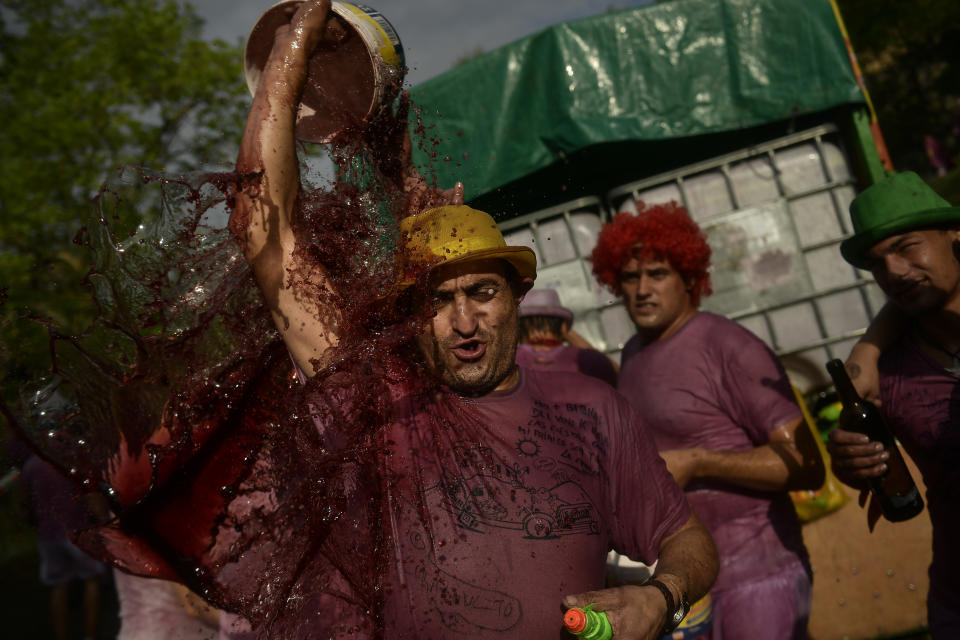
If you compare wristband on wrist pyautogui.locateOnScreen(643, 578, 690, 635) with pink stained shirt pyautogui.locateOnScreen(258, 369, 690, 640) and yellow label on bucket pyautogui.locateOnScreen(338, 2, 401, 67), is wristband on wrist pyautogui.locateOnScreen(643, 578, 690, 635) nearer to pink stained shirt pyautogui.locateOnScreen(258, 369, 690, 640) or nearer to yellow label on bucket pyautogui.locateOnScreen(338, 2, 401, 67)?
pink stained shirt pyautogui.locateOnScreen(258, 369, 690, 640)

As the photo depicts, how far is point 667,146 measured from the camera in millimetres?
7203

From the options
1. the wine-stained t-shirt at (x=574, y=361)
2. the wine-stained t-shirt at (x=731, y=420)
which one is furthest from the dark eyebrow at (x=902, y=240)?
the wine-stained t-shirt at (x=574, y=361)

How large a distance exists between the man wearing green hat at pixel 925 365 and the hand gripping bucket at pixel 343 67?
2255 millimetres

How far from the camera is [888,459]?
3.20 meters

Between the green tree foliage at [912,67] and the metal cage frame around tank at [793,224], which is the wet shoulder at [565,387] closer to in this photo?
the metal cage frame around tank at [793,224]

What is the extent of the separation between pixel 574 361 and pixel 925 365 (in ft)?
6.89

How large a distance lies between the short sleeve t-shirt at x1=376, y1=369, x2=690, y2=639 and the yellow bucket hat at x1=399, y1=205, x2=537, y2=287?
1.33ft

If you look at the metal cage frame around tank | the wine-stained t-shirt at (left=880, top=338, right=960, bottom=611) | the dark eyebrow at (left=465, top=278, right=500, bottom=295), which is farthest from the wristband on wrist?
the metal cage frame around tank

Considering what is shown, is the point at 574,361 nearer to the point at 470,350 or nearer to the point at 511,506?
the point at 470,350

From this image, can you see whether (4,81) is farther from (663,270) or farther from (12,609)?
(663,270)

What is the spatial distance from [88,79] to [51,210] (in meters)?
3.13

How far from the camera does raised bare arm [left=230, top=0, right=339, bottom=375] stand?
201 cm

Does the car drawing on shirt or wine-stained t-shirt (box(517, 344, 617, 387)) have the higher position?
wine-stained t-shirt (box(517, 344, 617, 387))

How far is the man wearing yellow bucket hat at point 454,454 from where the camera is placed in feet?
6.69
